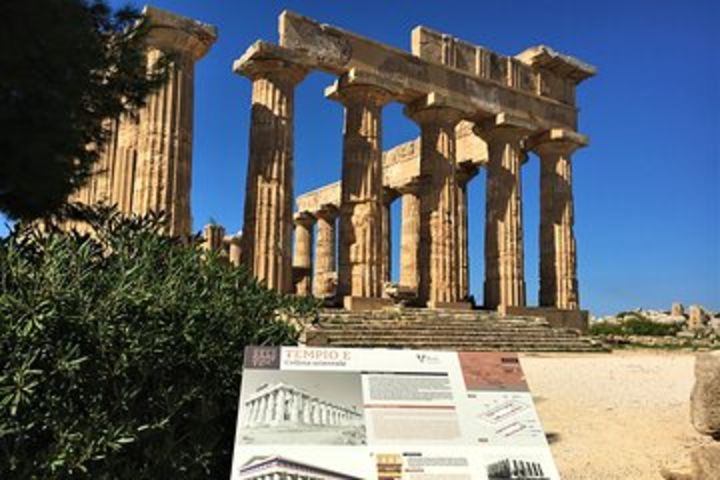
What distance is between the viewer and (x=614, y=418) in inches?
329

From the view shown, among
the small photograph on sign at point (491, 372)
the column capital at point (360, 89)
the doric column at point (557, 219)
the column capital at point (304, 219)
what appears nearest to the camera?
the small photograph on sign at point (491, 372)

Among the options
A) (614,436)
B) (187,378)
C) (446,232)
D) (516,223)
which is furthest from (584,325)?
(187,378)

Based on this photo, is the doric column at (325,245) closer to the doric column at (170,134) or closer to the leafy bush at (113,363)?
the doric column at (170,134)

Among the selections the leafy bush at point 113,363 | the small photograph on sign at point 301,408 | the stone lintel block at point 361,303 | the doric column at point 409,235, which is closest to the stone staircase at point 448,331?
the stone lintel block at point 361,303

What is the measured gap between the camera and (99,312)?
12.2 ft

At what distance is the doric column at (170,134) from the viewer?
1675 cm

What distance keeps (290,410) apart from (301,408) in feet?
0.22

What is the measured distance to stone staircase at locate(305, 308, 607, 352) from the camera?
55.0 ft

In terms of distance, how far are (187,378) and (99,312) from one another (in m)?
0.68

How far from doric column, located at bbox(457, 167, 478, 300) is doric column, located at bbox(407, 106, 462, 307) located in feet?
4.31

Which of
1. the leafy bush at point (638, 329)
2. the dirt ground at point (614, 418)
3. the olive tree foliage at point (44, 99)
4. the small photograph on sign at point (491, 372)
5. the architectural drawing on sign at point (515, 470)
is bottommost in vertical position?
the dirt ground at point (614, 418)

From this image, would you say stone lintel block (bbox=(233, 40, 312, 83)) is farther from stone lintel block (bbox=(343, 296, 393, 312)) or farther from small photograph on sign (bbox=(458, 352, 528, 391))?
small photograph on sign (bbox=(458, 352, 528, 391))

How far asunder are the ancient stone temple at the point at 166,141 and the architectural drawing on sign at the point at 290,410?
1331cm

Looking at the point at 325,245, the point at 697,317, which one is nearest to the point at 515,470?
the point at 325,245
